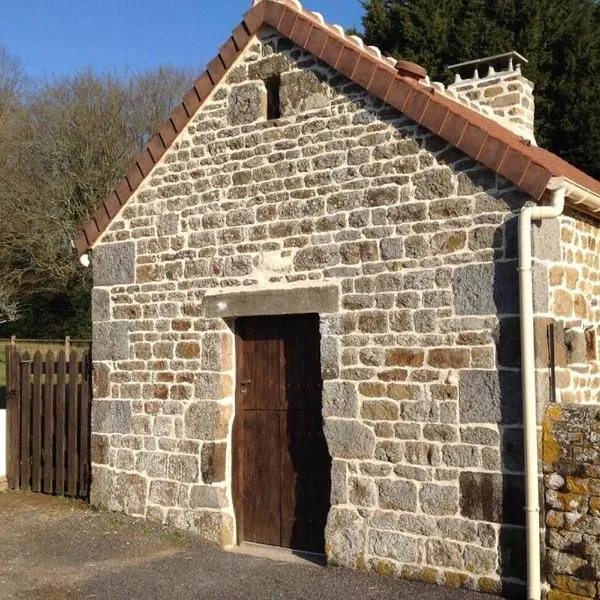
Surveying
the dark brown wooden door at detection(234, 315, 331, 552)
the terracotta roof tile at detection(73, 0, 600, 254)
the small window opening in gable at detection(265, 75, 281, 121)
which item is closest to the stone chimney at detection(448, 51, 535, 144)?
the terracotta roof tile at detection(73, 0, 600, 254)

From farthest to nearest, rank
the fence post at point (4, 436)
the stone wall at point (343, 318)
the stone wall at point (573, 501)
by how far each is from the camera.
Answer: the fence post at point (4, 436) < the stone wall at point (343, 318) < the stone wall at point (573, 501)

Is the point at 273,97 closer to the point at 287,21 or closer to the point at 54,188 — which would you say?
the point at 287,21

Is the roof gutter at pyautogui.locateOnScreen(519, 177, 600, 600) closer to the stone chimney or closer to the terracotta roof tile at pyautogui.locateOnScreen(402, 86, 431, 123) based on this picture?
the terracotta roof tile at pyautogui.locateOnScreen(402, 86, 431, 123)

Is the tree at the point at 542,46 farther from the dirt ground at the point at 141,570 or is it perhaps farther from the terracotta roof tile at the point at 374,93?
the dirt ground at the point at 141,570

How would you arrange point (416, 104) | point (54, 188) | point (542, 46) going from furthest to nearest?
1. point (54, 188)
2. point (542, 46)
3. point (416, 104)

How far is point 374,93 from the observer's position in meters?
6.49

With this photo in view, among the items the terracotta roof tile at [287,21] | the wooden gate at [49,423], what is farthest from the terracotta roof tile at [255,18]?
the wooden gate at [49,423]

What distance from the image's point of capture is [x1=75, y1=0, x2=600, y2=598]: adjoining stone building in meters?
5.75

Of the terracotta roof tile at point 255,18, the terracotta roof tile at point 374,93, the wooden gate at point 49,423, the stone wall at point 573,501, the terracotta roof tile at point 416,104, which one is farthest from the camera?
the wooden gate at point 49,423

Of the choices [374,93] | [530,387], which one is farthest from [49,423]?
[530,387]

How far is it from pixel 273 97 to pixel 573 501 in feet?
14.9

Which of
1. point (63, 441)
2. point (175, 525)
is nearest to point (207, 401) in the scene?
point (175, 525)

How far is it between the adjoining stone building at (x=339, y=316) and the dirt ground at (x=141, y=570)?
10.5 inches

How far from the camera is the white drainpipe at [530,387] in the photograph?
5336mm
